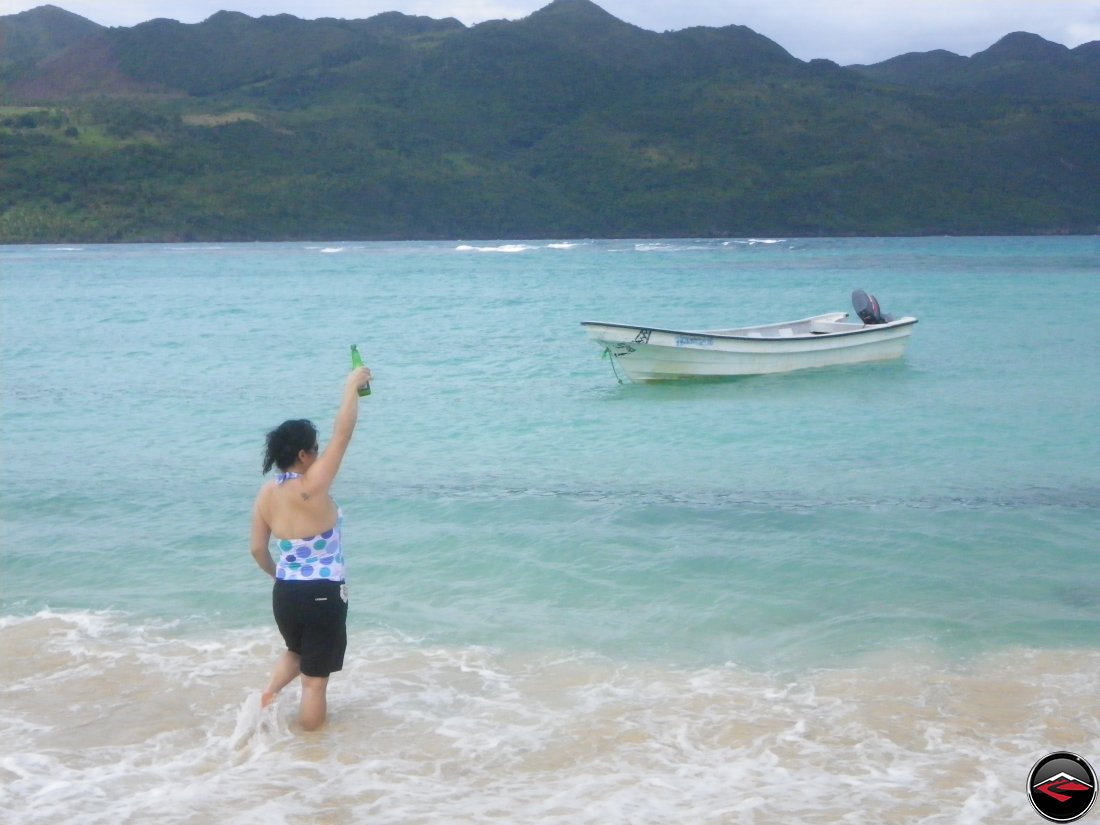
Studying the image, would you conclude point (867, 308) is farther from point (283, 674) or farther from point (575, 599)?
point (283, 674)

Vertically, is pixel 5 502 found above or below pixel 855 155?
below

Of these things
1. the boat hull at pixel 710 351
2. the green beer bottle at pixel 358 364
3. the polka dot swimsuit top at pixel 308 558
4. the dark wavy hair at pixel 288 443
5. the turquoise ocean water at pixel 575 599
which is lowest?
the turquoise ocean water at pixel 575 599

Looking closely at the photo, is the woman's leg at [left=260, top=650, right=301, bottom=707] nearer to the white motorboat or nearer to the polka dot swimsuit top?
the polka dot swimsuit top

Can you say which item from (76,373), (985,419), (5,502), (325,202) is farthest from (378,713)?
(325,202)

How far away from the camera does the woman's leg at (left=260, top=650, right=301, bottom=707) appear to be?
5.16m

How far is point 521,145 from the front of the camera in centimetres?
12250

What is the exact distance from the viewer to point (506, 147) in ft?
398

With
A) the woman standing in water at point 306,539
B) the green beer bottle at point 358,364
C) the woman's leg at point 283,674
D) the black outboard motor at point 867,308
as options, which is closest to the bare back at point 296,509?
the woman standing in water at point 306,539

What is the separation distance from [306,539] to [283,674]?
659 millimetres

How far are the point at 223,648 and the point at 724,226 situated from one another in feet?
314

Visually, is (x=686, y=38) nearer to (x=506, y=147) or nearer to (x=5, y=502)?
(x=506, y=147)

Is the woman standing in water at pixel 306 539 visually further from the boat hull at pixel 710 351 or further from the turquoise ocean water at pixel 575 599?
the boat hull at pixel 710 351

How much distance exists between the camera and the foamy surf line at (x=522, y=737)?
4.61 metres

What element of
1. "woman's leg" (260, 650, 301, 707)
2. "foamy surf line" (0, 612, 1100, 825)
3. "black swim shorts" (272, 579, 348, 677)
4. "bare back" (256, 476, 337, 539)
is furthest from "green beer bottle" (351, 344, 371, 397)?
"foamy surf line" (0, 612, 1100, 825)
